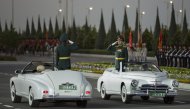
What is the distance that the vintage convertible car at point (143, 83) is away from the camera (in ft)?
74.6

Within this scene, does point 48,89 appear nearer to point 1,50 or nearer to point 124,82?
point 124,82

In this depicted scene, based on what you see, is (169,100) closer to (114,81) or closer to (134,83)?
(134,83)

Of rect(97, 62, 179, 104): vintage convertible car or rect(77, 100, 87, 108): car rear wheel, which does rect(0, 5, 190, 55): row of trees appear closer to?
rect(97, 62, 179, 104): vintage convertible car

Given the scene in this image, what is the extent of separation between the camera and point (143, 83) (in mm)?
22828

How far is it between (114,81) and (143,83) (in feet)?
5.28

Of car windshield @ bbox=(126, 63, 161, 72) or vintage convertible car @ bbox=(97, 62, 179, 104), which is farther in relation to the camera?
car windshield @ bbox=(126, 63, 161, 72)

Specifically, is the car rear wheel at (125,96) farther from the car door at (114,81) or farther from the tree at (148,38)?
the tree at (148,38)

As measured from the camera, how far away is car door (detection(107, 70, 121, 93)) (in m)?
23.9

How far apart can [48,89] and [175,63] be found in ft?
107

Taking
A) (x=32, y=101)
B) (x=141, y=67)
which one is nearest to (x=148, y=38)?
(x=141, y=67)

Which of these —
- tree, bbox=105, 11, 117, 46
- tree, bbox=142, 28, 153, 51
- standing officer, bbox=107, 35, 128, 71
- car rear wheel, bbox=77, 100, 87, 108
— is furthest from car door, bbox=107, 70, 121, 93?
tree, bbox=105, 11, 117, 46

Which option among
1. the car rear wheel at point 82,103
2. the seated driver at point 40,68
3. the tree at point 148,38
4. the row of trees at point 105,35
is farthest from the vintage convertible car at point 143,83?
the tree at point 148,38

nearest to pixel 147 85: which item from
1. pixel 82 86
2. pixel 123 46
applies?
pixel 82 86

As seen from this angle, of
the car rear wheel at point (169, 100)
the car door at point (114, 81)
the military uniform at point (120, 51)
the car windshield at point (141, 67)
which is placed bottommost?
the car rear wheel at point (169, 100)
